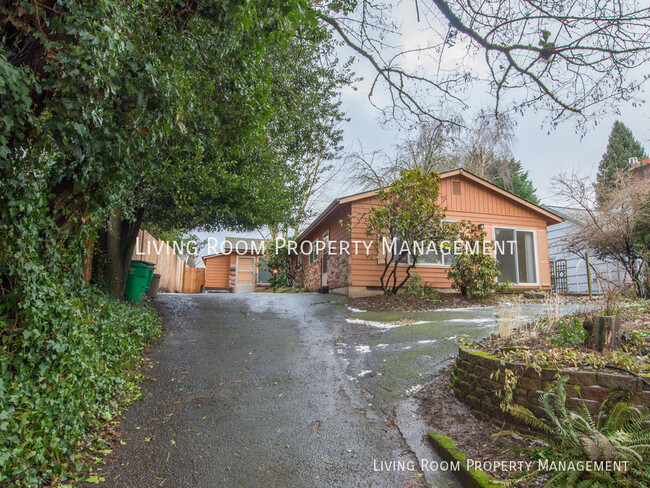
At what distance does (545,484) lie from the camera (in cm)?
246

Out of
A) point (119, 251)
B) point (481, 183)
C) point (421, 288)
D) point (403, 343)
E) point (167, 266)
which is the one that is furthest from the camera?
point (167, 266)

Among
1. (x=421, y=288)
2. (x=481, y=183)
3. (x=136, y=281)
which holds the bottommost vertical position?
(x=421, y=288)

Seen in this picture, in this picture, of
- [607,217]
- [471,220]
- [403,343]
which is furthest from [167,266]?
[607,217]

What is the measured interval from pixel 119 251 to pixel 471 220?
1046cm

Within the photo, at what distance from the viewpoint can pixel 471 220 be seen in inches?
498

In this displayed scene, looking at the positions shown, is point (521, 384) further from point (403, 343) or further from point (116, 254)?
point (116, 254)

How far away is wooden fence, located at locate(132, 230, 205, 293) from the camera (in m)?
11.3

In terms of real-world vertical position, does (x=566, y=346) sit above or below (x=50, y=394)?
above

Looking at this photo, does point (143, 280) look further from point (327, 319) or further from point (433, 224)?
point (433, 224)

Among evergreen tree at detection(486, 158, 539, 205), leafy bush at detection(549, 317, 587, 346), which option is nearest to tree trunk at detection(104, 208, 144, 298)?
leafy bush at detection(549, 317, 587, 346)

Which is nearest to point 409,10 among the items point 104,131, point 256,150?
point 256,150

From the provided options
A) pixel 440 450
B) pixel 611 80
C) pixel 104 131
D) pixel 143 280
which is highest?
pixel 611 80

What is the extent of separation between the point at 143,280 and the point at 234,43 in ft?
20.6

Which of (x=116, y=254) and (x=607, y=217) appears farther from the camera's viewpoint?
(x=607, y=217)
